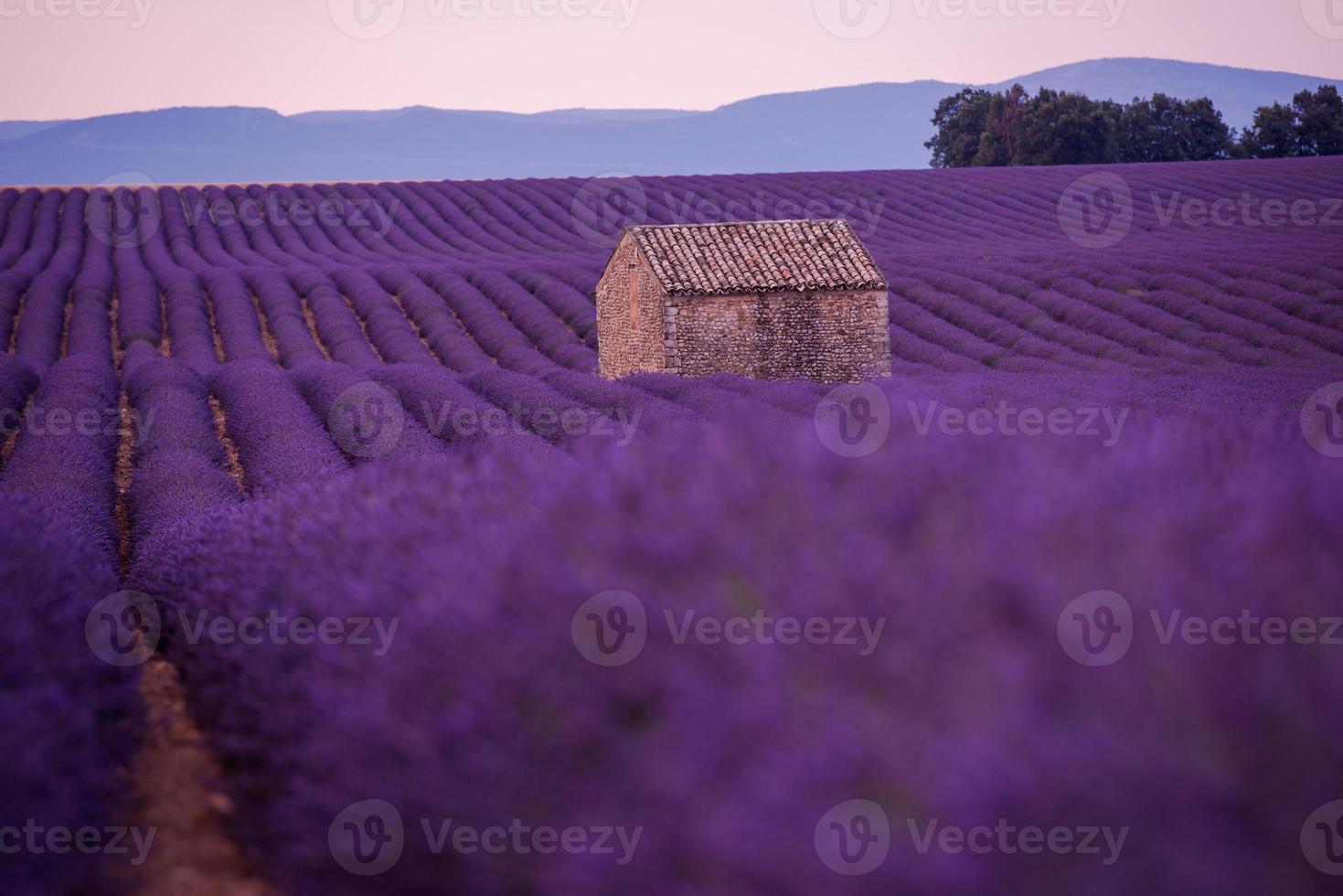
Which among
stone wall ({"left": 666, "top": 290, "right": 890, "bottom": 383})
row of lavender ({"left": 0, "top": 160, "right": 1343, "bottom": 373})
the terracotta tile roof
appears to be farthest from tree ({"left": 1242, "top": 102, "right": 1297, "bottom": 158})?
stone wall ({"left": 666, "top": 290, "right": 890, "bottom": 383})

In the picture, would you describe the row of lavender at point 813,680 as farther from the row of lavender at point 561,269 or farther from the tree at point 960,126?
the tree at point 960,126

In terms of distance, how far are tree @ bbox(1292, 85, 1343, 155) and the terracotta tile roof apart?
1894 inches

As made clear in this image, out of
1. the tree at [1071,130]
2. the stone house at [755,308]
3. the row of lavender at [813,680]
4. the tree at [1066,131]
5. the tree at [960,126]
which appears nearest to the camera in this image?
the row of lavender at [813,680]

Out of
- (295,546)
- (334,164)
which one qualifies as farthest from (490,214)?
(334,164)

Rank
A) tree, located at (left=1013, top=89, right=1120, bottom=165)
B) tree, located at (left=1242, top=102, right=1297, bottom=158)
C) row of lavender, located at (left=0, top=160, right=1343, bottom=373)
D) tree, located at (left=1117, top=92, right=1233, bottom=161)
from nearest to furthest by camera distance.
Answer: row of lavender, located at (left=0, top=160, right=1343, bottom=373) < tree, located at (left=1013, top=89, right=1120, bottom=165) < tree, located at (left=1242, top=102, right=1297, bottom=158) < tree, located at (left=1117, top=92, right=1233, bottom=161)

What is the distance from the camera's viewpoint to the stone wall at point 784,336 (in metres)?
17.2

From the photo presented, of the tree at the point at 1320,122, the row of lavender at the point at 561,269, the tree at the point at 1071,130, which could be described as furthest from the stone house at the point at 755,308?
the tree at the point at 1320,122

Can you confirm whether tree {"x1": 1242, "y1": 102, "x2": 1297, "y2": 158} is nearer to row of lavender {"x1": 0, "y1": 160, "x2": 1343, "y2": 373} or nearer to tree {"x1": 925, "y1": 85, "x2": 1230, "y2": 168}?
tree {"x1": 925, "y1": 85, "x2": 1230, "y2": 168}

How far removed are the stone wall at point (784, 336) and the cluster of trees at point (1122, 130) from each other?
4183 centimetres

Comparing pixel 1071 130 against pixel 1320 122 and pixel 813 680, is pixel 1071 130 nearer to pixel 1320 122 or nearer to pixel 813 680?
pixel 1320 122

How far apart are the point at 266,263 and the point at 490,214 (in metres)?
9.80

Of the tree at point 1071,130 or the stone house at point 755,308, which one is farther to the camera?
the tree at point 1071,130

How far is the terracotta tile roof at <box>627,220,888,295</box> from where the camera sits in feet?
56.8

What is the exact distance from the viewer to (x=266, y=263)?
31.2 metres
